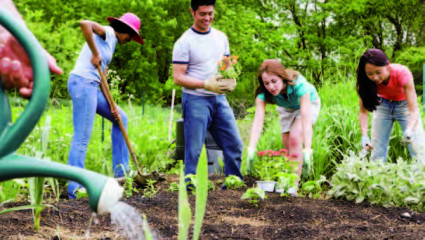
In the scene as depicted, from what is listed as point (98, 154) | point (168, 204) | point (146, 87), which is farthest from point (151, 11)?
point (168, 204)

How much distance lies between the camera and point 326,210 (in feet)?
8.33

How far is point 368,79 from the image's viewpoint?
11.1ft

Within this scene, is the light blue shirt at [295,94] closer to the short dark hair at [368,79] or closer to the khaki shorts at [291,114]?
the khaki shorts at [291,114]

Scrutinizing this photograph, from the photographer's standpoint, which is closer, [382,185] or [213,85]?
[382,185]

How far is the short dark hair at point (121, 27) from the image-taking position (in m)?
3.30

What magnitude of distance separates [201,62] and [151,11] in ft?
43.8

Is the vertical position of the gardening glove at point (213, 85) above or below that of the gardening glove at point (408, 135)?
above

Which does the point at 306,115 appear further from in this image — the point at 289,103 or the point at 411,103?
the point at 411,103

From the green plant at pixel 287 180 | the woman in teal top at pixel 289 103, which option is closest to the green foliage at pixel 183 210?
the green plant at pixel 287 180

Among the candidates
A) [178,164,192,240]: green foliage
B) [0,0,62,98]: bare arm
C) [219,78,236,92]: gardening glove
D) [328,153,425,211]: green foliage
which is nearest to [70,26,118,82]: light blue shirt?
[219,78,236,92]: gardening glove

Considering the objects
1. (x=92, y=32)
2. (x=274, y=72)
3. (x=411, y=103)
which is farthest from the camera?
(x=411, y=103)

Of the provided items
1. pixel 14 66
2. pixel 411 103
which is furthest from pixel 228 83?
pixel 14 66

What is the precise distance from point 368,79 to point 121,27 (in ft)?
6.77

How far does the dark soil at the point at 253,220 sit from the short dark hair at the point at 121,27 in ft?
4.39
